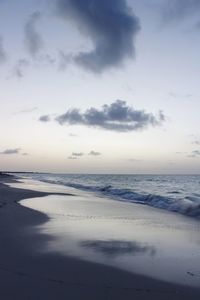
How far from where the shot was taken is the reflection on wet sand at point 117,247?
8.00 m

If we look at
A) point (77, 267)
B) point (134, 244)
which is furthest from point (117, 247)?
point (77, 267)

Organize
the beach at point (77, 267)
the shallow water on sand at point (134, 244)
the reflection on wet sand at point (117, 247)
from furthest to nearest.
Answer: the reflection on wet sand at point (117, 247)
the shallow water on sand at point (134, 244)
the beach at point (77, 267)

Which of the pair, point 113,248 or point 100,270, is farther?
point 113,248

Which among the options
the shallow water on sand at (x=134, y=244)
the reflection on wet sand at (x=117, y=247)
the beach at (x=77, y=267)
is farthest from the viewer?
the reflection on wet sand at (x=117, y=247)

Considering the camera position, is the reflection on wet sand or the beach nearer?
A: the beach

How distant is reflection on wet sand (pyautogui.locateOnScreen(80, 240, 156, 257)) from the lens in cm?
800

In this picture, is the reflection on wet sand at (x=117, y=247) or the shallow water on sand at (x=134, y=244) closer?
the shallow water on sand at (x=134, y=244)

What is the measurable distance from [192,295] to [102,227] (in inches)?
265

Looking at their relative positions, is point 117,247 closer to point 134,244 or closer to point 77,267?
point 134,244

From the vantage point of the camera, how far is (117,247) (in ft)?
28.2

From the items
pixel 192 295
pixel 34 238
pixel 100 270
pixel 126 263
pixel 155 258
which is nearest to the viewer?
pixel 192 295

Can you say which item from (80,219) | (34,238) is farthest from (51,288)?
(80,219)

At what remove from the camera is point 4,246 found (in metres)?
8.05

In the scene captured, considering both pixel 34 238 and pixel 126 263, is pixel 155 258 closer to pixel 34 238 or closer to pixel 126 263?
pixel 126 263
